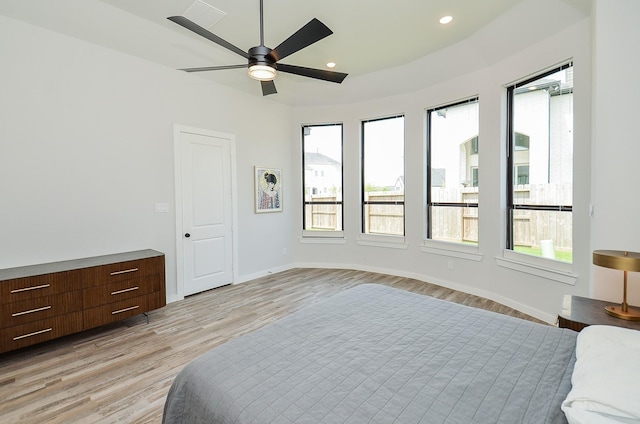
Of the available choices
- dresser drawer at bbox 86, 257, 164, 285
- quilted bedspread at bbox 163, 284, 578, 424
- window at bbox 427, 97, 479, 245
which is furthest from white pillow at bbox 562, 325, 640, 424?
dresser drawer at bbox 86, 257, 164, 285

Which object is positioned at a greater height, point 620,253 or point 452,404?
point 620,253

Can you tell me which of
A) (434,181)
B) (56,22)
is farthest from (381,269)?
(56,22)

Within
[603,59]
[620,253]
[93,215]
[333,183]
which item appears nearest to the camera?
[620,253]

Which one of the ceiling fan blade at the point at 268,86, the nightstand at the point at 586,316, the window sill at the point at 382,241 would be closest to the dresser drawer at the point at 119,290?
the ceiling fan blade at the point at 268,86

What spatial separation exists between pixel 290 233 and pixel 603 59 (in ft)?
15.2

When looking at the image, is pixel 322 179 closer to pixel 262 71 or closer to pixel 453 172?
pixel 453 172

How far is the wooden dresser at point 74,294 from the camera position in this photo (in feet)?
8.05

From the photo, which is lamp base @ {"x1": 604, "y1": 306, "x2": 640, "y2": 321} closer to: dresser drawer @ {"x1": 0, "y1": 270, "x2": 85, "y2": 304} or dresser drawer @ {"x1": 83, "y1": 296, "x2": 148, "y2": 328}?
dresser drawer @ {"x1": 83, "y1": 296, "x2": 148, "y2": 328}

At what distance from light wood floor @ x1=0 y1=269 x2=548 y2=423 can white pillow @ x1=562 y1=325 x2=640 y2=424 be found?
7.11ft

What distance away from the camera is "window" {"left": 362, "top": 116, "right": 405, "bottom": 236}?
16.6 feet

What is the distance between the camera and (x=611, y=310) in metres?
1.76

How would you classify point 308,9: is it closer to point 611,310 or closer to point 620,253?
point 620,253

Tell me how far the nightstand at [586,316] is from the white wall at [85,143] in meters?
4.11

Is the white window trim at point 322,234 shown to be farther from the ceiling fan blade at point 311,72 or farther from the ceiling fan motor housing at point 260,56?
the ceiling fan motor housing at point 260,56
